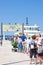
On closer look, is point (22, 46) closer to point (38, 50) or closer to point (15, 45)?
point (15, 45)

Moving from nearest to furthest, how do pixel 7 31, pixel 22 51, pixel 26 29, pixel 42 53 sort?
1. pixel 42 53
2. pixel 22 51
3. pixel 7 31
4. pixel 26 29

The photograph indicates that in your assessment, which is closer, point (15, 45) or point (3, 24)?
point (15, 45)

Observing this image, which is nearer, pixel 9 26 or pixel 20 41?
pixel 20 41

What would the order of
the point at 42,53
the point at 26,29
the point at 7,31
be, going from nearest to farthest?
1. the point at 42,53
2. the point at 7,31
3. the point at 26,29

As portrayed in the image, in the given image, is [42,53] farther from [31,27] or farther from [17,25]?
[31,27]

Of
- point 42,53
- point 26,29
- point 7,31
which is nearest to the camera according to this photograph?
point 42,53

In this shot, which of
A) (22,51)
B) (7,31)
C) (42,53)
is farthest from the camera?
(7,31)

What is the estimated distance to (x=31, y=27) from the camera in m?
105

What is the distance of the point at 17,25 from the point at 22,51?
72583 mm

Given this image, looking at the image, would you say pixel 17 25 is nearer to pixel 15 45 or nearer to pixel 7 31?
pixel 7 31

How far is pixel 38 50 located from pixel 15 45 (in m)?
10.2

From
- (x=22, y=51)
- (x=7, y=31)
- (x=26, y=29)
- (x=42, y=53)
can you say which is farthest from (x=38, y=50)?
(x=26, y=29)

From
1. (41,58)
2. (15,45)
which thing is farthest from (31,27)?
(41,58)

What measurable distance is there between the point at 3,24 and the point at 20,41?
72.3m
